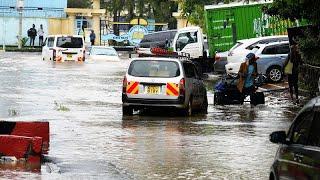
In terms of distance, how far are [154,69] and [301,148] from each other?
13.7 meters

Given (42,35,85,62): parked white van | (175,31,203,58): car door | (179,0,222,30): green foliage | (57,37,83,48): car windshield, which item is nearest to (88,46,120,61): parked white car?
(42,35,85,62): parked white van

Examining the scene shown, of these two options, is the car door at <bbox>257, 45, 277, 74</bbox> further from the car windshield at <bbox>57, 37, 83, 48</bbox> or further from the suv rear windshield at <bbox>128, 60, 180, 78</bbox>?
the car windshield at <bbox>57, 37, 83, 48</bbox>

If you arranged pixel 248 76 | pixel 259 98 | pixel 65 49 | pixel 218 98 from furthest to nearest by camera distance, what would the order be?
pixel 65 49
pixel 218 98
pixel 259 98
pixel 248 76

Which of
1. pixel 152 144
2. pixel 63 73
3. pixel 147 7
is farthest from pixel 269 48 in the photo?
pixel 147 7

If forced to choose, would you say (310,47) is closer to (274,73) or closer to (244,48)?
(274,73)

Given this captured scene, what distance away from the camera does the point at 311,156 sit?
872cm

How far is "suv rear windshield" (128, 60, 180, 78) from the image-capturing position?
892 inches

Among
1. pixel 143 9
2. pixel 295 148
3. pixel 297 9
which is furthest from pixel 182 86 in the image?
pixel 143 9

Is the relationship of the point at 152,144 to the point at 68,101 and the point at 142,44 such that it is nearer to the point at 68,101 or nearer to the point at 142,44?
the point at 68,101

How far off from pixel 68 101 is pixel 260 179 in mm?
14138

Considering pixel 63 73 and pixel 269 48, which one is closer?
pixel 269 48

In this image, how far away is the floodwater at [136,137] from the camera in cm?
1364

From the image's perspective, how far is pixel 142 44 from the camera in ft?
182

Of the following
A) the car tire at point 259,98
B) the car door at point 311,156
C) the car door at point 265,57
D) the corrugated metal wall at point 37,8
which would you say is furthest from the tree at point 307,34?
the corrugated metal wall at point 37,8
